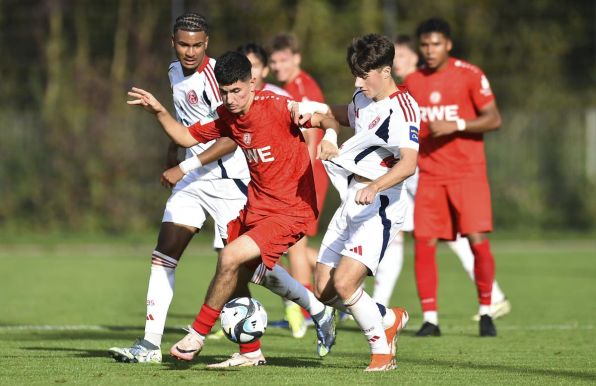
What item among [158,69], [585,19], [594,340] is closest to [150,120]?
[158,69]

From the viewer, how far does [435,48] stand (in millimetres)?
9500

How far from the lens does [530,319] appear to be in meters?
10.5

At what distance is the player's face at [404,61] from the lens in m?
10.8

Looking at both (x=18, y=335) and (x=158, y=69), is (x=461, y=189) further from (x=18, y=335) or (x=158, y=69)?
(x=158, y=69)

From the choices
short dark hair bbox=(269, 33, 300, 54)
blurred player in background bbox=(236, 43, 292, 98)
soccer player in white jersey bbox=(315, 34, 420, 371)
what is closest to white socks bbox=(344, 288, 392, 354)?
soccer player in white jersey bbox=(315, 34, 420, 371)

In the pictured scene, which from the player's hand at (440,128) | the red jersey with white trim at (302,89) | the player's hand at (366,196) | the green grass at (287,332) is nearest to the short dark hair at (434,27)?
the player's hand at (440,128)

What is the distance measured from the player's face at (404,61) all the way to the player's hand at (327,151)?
14.1 ft

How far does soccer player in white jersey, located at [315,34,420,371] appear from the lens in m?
6.89

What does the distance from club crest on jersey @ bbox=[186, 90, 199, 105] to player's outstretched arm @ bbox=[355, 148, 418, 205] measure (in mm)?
1667

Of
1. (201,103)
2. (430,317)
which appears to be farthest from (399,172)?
(430,317)

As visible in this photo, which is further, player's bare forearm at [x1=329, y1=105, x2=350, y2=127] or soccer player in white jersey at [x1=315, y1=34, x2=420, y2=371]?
player's bare forearm at [x1=329, y1=105, x2=350, y2=127]

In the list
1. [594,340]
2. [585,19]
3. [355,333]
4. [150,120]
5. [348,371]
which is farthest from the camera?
[585,19]

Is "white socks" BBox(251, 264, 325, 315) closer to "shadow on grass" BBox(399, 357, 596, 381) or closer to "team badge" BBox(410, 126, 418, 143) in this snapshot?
"shadow on grass" BBox(399, 357, 596, 381)

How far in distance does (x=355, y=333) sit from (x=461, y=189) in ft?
4.75
